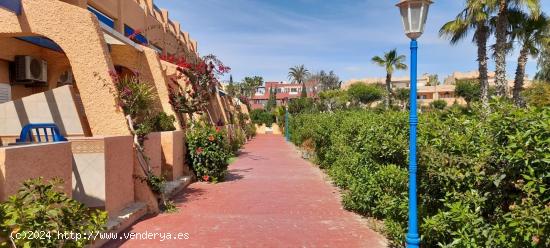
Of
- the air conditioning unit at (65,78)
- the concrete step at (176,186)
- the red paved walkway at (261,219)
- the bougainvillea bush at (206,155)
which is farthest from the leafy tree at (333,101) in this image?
the air conditioning unit at (65,78)

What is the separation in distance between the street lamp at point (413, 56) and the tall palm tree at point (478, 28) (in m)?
15.8

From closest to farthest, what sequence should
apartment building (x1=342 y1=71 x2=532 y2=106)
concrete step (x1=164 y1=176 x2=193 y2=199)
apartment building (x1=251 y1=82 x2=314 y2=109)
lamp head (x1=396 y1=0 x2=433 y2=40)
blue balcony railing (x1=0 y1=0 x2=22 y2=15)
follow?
lamp head (x1=396 y1=0 x2=433 y2=40), blue balcony railing (x1=0 y1=0 x2=22 y2=15), concrete step (x1=164 y1=176 x2=193 y2=199), apartment building (x1=342 y1=71 x2=532 y2=106), apartment building (x1=251 y1=82 x2=314 y2=109)

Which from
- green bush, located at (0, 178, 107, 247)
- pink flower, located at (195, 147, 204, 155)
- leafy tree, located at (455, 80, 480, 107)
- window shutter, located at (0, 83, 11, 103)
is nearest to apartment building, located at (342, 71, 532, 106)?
leafy tree, located at (455, 80, 480, 107)

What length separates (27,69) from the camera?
9.43m

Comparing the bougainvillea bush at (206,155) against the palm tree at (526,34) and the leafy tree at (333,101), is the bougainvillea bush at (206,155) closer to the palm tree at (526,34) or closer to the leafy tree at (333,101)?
the leafy tree at (333,101)

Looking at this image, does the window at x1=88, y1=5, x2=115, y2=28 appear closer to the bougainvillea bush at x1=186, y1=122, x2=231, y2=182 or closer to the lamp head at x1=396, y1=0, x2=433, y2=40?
the bougainvillea bush at x1=186, y1=122, x2=231, y2=182

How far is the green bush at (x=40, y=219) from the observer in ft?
11.8

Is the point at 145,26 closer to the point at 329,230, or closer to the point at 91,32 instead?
the point at 91,32

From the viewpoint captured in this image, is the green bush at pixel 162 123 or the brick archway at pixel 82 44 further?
the green bush at pixel 162 123

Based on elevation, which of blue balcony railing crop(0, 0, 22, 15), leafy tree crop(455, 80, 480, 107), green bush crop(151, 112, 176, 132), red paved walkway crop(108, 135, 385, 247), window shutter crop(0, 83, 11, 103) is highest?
leafy tree crop(455, 80, 480, 107)

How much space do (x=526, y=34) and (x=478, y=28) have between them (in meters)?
2.19

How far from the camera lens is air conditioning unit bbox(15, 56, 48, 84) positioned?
370 inches

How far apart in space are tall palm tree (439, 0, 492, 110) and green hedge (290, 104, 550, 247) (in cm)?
1415

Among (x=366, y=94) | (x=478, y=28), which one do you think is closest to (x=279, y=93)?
(x=366, y=94)
